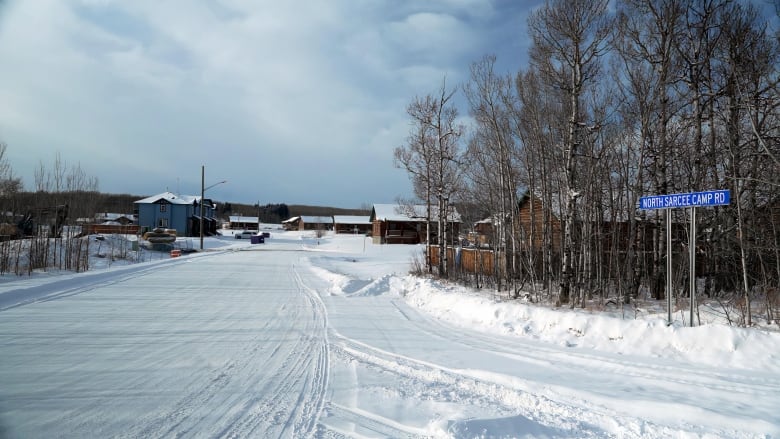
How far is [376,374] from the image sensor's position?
5938 millimetres

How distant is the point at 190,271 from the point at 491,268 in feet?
45.1

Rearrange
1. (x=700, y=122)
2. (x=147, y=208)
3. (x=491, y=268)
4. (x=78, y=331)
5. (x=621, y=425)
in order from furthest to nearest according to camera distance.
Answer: (x=147, y=208) → (x=491, y=268) → (x=700, y=122) → (x=78, y=331) → (x=621, y=425)

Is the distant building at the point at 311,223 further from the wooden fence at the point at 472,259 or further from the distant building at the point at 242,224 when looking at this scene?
the wooden fence at the point at 472,259

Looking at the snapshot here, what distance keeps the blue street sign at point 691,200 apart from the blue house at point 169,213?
70.0 metres

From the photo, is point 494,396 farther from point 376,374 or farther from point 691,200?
point 691,200

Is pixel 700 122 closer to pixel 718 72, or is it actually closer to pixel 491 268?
pixel 718 72

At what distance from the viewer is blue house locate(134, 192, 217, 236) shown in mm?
66625

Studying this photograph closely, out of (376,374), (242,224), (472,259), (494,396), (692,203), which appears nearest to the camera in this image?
(494,396)

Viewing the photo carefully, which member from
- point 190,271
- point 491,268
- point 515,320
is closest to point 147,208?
point 190,271

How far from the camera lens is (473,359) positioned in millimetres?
6621

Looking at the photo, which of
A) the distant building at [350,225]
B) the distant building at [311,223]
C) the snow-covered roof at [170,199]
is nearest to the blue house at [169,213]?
the snow-covered roof at [170,199]

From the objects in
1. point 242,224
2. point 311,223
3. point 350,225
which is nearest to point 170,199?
point 350,225

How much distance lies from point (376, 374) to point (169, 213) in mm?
70786

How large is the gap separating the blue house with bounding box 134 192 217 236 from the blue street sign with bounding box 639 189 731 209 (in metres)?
70.0
